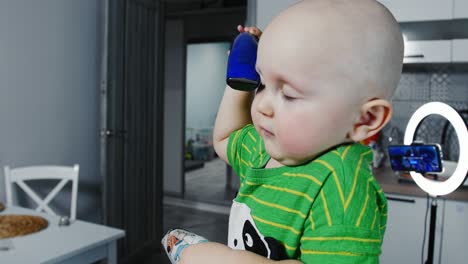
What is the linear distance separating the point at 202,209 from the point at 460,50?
3391mm

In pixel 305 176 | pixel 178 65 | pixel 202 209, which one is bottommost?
pixel 202 209

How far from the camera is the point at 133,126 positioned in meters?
2.88

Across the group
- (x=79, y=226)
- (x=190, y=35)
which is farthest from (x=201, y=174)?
(x=79, y=226)

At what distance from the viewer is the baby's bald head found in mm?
409

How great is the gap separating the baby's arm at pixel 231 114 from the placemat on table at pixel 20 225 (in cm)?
105

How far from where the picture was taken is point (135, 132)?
292cm

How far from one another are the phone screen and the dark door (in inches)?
76.3

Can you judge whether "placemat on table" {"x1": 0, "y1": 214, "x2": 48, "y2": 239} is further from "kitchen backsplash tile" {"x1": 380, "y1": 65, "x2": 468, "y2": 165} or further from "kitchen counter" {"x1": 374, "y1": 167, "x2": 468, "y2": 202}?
"kitchen backsplash tile" {"x1": 380, "y1": 65, "x2": 468, "y2": 165}

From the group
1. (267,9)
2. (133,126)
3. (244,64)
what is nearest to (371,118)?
(244,64)

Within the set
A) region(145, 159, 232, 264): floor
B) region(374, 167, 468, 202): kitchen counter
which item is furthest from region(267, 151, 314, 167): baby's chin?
region(145, 159, 232, 264): floor

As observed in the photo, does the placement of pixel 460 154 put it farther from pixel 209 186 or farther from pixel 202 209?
pixel 209 186

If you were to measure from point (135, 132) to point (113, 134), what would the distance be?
27cm

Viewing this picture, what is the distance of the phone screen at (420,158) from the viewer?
1297mm

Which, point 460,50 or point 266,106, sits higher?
point 460,50
